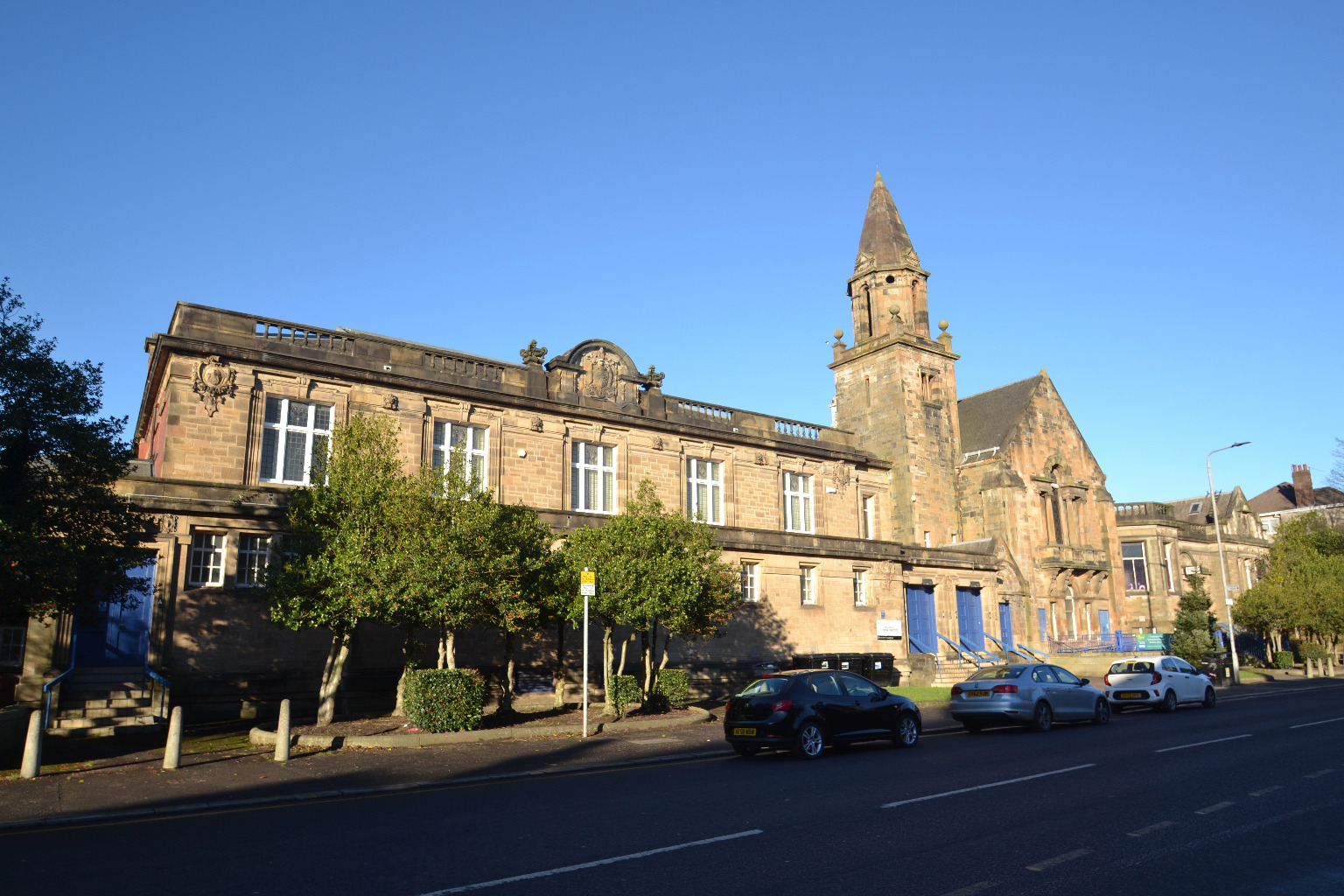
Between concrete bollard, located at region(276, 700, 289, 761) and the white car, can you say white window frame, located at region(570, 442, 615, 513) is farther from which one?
the white car

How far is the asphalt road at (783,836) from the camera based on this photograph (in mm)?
6723

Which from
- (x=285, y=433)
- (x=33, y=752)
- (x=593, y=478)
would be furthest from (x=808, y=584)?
(x=33, y=752)

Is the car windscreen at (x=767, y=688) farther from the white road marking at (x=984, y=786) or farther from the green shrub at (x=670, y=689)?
the green shrub at (x=670, y=689)

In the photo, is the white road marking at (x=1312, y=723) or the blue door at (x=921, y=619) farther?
the blue door at (x=921, y=619)

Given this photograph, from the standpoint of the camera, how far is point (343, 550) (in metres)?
16.5

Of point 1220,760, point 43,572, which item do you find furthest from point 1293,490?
point 43,572

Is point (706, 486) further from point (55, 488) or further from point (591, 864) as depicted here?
point (591, 864)

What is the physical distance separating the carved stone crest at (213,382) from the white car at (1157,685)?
24.2 m

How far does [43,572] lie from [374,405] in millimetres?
11989

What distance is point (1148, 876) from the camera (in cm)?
664

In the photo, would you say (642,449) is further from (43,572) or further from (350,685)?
(43,572)

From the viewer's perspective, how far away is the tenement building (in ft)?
68.0

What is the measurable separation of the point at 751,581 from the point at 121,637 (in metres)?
18.6

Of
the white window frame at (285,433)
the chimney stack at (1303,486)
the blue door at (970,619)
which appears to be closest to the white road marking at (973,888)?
the white window frame at (285,433)
